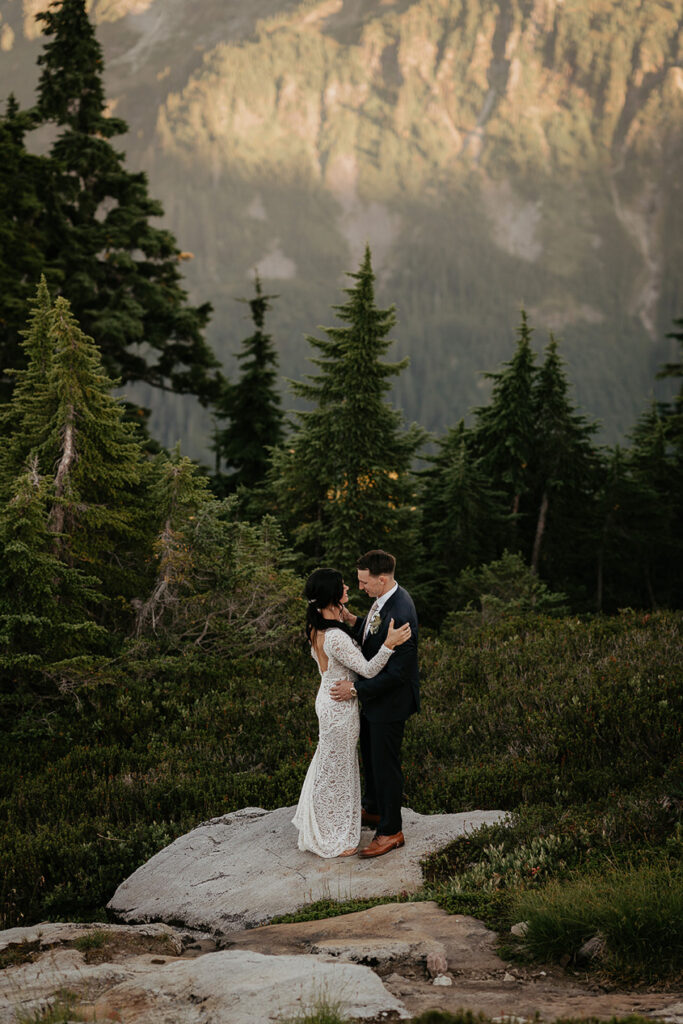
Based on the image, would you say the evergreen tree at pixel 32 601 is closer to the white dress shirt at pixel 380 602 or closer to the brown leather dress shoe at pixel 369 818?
the brown leather dress shoe at pixel 369 818

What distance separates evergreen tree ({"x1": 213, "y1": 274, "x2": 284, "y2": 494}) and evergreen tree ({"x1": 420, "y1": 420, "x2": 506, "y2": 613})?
7603 mm

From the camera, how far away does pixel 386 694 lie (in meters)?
7.05

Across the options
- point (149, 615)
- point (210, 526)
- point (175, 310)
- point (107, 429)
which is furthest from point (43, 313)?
point (175, 310)

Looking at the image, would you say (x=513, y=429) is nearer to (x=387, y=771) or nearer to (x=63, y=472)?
(x=63, y=472)

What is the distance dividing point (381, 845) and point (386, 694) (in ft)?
4.23

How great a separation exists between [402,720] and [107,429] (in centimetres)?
924

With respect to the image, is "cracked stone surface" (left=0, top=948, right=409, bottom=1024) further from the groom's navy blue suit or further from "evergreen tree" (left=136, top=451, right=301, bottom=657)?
"evergreen tree" (left=136, top=451, right=301, bottom=657)

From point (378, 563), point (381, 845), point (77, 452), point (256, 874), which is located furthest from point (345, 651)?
point (77, 452)

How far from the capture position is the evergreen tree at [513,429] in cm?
3675

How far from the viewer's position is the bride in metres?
7.01

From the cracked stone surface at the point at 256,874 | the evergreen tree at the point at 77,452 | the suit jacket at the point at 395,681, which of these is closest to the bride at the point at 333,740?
the suit jacket at the point at 395,681

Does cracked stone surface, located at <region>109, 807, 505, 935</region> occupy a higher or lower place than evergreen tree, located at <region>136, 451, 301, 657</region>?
lower

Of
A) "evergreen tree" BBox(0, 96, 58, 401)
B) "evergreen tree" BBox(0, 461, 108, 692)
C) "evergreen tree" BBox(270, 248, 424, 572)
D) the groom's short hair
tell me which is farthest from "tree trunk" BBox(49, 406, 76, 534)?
"evergreen tree" BBox(0, 96, 58, 401)

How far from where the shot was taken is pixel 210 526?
602 inches
